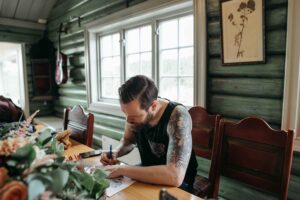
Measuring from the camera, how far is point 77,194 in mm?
713

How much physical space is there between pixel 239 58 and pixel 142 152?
943mm

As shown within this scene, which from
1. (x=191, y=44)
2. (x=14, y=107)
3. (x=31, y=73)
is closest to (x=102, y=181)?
(x=191, y=44)

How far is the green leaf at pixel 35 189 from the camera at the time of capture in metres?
0.54

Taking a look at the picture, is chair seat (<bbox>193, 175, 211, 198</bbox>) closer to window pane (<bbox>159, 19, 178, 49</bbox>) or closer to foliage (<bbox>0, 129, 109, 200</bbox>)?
foliage (<bbox>0, 129, 109, 200</bbox>)

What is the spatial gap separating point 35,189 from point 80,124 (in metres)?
1.44

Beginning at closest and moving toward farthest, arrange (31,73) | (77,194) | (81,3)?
(77,194) < (81,3) < (31,73)

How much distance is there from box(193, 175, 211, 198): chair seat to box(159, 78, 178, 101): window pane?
0.98 metres

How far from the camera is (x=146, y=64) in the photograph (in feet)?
8.55

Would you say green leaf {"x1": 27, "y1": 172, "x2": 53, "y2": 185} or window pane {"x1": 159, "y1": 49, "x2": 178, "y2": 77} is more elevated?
window pane {"x1": 159, "y1": 49, "x2": 178, "y2": 77}

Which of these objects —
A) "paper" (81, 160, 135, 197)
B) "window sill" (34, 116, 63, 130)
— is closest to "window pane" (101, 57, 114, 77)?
"window sill" (34, 116, 63, 130)

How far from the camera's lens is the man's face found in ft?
3.89

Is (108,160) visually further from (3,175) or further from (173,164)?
(3,175)

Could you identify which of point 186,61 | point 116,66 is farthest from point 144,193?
point 116,66

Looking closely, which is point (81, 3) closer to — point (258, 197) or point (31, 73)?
point (31, 73)
